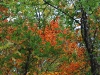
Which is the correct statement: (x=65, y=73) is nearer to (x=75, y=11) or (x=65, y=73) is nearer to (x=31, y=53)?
(x=75, y=11)

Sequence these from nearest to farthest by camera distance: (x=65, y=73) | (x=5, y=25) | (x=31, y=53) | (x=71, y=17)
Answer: (x=31, y=53)
(x=71, y=17)
(x=5, y=25)
(x=65, y=73)

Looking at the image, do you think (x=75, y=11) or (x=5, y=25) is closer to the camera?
(x=75, y=11)

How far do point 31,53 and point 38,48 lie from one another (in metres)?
0.25

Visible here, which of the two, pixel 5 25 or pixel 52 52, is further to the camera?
pixel 5 25

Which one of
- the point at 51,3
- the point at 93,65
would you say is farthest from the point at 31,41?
the point at 93,65

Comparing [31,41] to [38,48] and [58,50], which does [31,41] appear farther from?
[58,50]

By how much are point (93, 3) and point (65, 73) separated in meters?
11.9

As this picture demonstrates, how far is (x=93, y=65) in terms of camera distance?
770 centimetres

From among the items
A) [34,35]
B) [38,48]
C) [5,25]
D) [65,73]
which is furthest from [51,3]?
[65,73]

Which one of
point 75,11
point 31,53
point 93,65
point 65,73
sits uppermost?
point 75,11

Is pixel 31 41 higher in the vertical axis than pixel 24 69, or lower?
higher

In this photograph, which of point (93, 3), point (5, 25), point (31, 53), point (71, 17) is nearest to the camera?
point (31, 53)

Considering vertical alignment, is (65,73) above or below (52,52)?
below

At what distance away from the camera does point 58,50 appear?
680 centimetres
